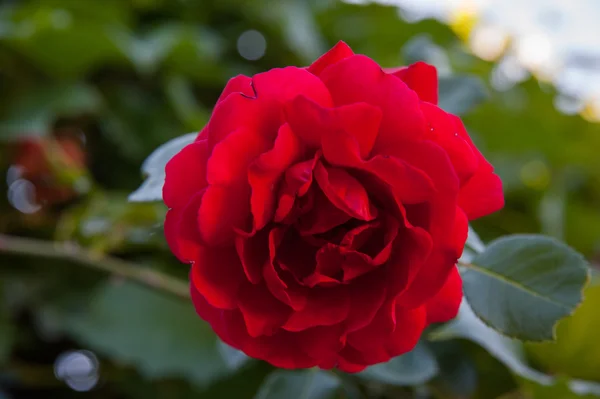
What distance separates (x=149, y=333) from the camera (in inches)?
25.7

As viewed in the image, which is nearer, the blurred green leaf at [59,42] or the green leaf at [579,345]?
the green leaf at [579,345]

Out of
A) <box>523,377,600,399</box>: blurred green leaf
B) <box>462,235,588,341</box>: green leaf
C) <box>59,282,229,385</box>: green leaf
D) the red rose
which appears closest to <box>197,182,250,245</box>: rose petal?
the red rose

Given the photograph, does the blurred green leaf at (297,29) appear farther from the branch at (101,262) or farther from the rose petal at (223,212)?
the rose petal at (223,212)

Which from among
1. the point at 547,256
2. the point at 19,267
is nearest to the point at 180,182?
the point at 547,256

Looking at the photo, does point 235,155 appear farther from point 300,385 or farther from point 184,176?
point 300,385

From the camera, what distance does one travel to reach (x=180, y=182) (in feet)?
0.80

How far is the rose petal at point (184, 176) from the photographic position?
24 centimetres

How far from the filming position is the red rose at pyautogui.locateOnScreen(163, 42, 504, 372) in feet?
0.76

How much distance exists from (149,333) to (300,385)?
30 cm

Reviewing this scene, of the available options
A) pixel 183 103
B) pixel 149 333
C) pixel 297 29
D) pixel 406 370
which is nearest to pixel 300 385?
pixel 406 370

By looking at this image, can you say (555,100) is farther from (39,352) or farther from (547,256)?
(39,352)

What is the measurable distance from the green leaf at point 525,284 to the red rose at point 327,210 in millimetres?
52

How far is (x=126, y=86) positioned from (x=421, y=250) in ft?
2.05

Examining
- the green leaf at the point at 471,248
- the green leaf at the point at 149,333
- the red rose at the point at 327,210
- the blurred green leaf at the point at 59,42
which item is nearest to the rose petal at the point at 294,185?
the red rose at the point at 327,210
